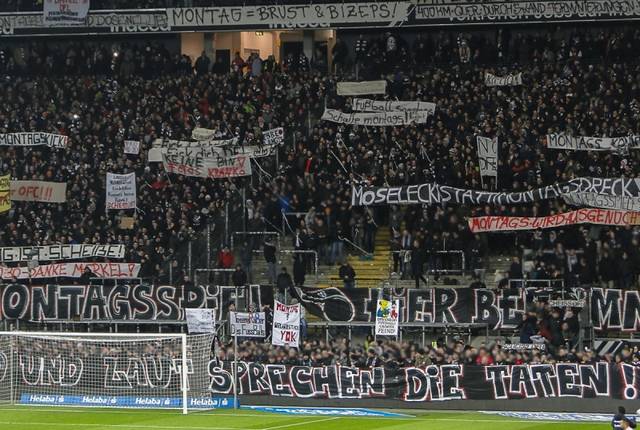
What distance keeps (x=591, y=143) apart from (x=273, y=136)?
10.6 metres

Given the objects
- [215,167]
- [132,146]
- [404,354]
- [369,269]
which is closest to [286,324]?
[404,354]

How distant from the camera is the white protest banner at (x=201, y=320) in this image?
3944cm

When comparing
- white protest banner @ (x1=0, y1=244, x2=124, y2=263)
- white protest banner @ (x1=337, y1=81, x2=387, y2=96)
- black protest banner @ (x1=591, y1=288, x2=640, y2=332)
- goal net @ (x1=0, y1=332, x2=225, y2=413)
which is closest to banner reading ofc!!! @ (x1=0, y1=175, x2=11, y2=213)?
white protest banner @ (x1=0, y1=244, x2=124, y2=263)

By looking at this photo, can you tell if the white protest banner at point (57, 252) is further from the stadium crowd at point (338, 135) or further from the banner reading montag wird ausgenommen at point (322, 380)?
the banner reading montag wird ausgenommen at point (322, 380)

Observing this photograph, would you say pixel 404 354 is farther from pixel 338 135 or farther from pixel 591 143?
pixel 338 135

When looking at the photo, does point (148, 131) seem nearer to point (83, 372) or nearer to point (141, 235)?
point (141, 235)

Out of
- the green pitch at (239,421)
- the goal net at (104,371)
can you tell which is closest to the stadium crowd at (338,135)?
the goal net at (104,371)

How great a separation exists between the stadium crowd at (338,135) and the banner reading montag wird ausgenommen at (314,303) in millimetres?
1818

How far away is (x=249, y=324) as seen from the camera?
1518 inches

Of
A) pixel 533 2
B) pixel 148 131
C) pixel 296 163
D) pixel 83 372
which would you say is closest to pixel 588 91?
pixel 533 2

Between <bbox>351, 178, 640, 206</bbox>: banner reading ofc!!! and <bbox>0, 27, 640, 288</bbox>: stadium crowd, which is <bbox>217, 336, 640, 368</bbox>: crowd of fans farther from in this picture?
<bbox>351, 178, 640, 206</bbox>: banner reading ofc!!!

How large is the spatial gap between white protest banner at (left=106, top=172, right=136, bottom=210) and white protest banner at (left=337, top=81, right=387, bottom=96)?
26.7 ft

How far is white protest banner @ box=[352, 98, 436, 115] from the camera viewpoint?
46969 mm

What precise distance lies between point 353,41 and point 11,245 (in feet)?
56.1
